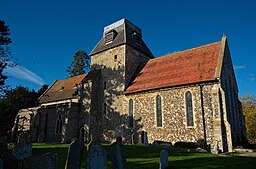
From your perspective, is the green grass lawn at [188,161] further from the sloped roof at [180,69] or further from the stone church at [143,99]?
the sloped roof at [180,69]

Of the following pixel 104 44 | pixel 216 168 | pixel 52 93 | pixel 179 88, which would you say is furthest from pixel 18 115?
pixel 216 168

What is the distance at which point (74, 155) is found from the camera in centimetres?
586

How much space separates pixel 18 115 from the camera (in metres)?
30.6

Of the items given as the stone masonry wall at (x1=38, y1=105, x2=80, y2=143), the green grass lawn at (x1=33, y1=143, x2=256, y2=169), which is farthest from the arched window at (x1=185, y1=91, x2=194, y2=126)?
the stone masonry wall at (x1=38, y1=105, x2=80, y2=143)

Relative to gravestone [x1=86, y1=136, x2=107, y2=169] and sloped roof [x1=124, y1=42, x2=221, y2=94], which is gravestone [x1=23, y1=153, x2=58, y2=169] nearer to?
gravestone [x1=86, y1=136, x2=107, y2=169]

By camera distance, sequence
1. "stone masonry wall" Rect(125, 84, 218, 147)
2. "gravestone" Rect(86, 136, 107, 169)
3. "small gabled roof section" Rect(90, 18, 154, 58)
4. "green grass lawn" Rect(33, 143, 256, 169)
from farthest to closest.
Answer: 1. "small gabled roof section" Rect(90, 18, 154, 58)
2. "stone masonry wall" Rect(125, 84, 218, 147)
3. "green grass lawn" Rect(33, 143, 256, 169)
4. "gravestone" Rect(86, 136, 107, 169)

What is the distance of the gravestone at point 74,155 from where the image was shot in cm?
573

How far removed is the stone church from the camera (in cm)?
1795

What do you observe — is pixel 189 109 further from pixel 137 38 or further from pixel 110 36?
pixel 110 36

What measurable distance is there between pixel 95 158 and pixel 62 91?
26.2 metres

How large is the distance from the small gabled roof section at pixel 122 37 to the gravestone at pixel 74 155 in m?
20.9

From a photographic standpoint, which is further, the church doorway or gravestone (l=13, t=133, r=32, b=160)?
the church doorway

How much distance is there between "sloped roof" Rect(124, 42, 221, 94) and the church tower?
1.51 meters

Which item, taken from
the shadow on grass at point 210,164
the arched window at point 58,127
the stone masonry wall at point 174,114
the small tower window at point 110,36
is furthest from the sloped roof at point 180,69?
the arched window at point 58,127
